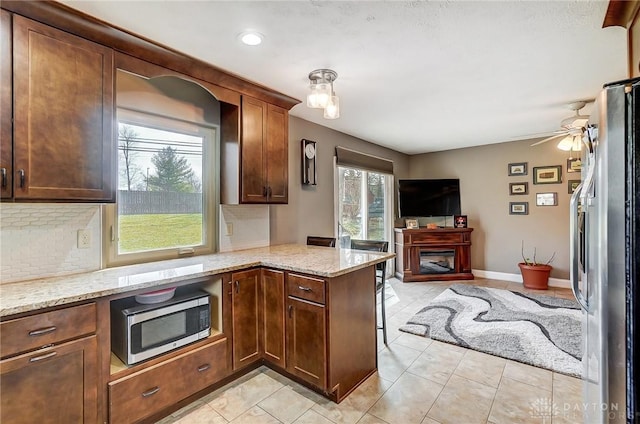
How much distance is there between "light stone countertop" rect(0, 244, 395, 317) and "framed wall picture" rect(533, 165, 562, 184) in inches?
154

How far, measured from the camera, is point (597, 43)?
1947 millimetres

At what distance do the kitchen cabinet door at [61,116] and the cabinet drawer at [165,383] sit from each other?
42.7 inches

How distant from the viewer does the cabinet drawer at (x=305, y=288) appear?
194 cm

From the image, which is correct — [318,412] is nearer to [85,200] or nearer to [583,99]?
[85,200]

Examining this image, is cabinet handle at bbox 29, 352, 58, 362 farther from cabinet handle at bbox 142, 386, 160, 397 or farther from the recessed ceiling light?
the recessed ceiling light

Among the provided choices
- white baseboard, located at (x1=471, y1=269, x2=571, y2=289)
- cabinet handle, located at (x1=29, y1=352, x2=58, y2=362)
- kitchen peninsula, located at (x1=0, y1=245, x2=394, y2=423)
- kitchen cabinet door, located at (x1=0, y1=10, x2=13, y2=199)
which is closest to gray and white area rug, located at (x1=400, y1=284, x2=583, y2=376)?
white baseboard, located at (x1=471, y1=269, x2=571, y2=289)

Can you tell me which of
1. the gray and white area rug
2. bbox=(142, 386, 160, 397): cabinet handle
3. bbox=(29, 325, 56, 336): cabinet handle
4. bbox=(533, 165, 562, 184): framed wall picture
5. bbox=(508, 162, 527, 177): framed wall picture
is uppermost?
bbox=(508, 162, 527, 177): framed wall picture

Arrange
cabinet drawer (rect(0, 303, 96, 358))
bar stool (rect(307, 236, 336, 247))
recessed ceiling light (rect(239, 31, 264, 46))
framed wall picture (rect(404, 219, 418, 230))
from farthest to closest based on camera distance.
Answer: framed wall picture (rect(404, 219, 418, 230)) → bar stool (rect(307, 236, 336, 247)) → recessed ceiling light (rect(239, 31, 264, 46)) → cabinet drawer (rect(0, 303, 96, 358))

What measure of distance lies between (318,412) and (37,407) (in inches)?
56.8

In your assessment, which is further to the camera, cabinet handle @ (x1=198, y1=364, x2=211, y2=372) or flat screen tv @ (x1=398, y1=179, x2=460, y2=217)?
flat screen tv @ (x1=398, y1=179, x2=460, y2=217)

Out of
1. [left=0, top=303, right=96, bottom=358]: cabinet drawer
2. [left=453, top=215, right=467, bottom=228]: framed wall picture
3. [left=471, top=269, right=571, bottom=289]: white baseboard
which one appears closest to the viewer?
[left=0, top=303, right=96, bottom=358]: cabinet drawer

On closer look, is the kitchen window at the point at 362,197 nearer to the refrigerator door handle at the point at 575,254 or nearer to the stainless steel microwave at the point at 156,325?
the stainless steel microwave at the point at 156,325

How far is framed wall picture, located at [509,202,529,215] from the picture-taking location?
4.88 meters

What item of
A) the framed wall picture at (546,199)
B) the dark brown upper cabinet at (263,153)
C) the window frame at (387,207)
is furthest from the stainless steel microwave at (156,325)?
the framed wall picture at (546,199)
